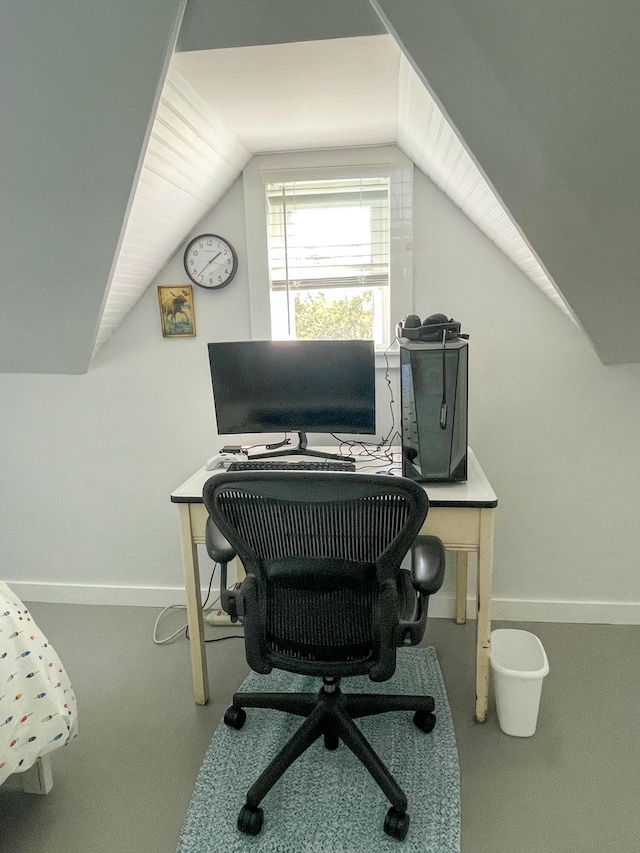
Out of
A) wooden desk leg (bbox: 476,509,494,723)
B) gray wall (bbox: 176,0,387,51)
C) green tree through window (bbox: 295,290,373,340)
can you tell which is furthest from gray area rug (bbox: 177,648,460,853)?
gray wall (bbox: 176,0,387,51)

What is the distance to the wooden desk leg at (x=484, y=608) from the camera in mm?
1783

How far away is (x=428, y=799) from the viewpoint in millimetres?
1600

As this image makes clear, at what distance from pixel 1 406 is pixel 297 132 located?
5.89ft

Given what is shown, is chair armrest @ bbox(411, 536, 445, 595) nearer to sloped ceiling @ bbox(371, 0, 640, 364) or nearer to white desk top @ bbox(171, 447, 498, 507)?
white desk top @ bbox(171, 447, 498, 507)

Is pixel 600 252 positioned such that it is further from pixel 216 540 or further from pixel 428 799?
pixel 428 799

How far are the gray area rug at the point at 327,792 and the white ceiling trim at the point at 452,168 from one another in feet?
5.11

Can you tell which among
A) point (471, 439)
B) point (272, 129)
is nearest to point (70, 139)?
point (272, 129)

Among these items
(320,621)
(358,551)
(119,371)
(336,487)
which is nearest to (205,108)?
(119,371)

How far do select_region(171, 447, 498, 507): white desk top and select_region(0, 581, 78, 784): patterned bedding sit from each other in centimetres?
56

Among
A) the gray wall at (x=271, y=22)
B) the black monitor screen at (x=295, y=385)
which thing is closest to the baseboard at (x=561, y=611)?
the black monitor screen at (x=295, y=385)

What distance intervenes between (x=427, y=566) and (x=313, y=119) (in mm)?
1559

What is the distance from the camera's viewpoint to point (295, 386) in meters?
2.18

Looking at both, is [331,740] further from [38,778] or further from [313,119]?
[313,119]

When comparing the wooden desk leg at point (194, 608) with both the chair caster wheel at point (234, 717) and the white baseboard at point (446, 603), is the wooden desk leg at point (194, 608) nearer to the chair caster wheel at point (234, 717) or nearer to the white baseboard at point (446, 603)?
the chair caster wheel at point (234, 717)
